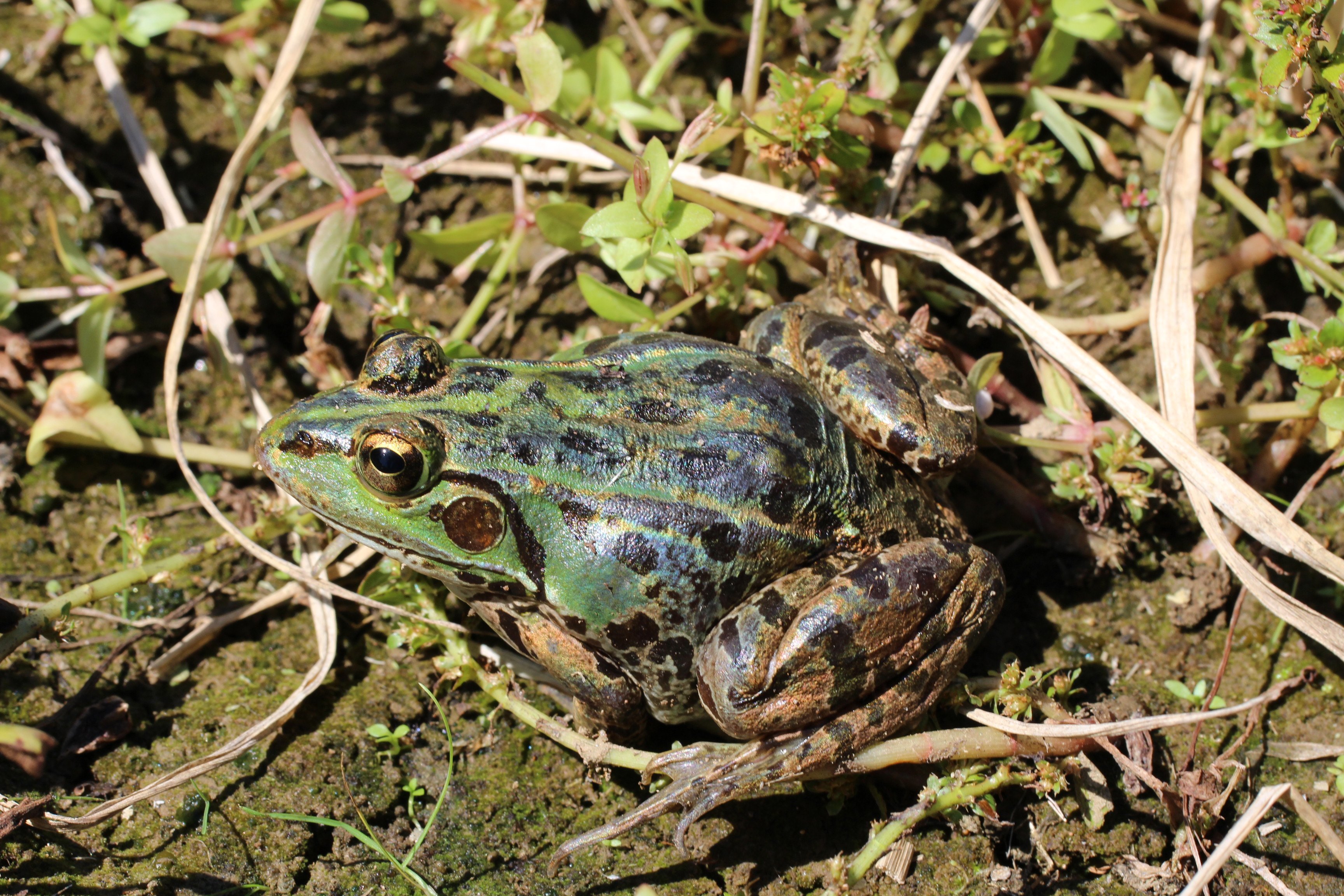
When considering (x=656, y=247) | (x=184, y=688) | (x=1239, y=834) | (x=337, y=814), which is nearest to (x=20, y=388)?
(x=184, y=688)

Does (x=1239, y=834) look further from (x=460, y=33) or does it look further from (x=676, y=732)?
(x=460, y=33)

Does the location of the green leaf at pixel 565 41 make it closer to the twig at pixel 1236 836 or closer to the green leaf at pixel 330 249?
the green leaf at pixel 330 249

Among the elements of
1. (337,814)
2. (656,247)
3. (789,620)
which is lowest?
(337,814)

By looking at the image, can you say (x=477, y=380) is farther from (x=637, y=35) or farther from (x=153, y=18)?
(x=153, y=18)

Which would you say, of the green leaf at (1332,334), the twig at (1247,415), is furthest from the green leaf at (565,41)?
the green leaf at (1332,334)

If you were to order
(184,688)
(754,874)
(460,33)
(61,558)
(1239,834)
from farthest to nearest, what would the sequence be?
(460,33) < (61,558) < (184,688) < (754,874) < (1239,834)
